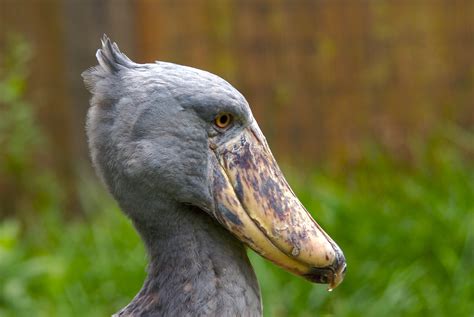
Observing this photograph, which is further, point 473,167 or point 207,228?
point 473,167

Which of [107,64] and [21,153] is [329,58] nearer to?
[21,153]

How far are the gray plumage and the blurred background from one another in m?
2.71

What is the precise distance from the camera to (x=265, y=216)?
2330mm

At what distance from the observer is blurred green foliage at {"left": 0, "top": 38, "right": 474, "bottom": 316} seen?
4539 millimetres

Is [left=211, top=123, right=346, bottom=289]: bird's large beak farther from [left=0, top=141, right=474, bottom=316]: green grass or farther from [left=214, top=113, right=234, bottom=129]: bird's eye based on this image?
[left=0, top=141, right=474, bottom=316]: green grass

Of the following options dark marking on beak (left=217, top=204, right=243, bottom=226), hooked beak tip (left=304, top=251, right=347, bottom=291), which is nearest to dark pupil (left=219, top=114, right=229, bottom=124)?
dark marking on beak (left=217, top=204, right=243, bottom=226)

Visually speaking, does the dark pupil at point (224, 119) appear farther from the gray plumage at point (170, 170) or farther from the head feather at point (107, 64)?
the head feather at point (107, 64)

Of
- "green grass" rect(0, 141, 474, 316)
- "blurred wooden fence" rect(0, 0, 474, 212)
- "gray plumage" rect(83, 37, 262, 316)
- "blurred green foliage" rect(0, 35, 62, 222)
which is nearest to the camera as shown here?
"gray plumage" rect(83, 37, 262, 316)

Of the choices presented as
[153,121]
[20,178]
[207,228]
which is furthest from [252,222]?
[20,178]

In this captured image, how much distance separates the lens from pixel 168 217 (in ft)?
7.68

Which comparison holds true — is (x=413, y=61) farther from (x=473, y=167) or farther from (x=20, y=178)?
(x=20, y=178)

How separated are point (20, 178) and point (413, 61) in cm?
239

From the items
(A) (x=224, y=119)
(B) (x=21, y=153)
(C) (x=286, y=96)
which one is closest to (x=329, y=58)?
(C) (x=286, y=96)

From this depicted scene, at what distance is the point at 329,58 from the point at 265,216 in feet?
11.7
